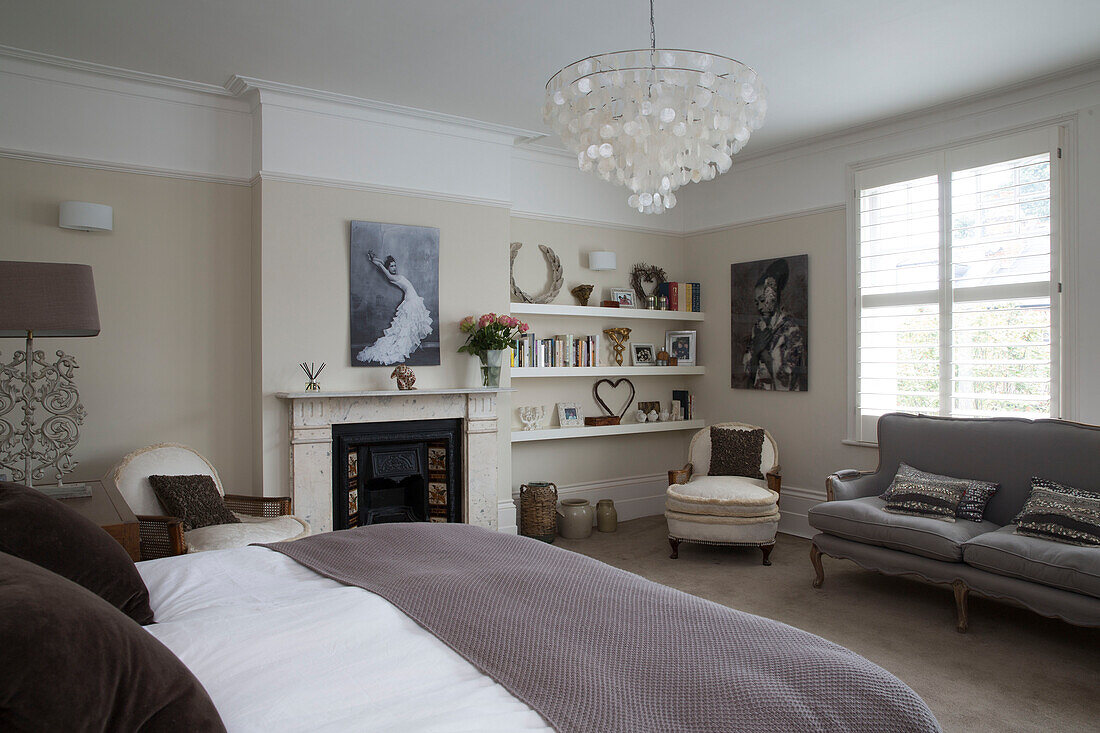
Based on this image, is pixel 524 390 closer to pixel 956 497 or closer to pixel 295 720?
pixel 956 497

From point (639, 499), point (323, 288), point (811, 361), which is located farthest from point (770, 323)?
point (323, 288)

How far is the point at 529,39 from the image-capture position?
364cm

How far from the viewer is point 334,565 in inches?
84.7

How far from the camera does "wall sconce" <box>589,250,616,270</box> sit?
19.2 feet

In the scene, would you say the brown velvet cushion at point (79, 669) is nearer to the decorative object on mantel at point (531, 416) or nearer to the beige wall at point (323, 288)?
the beige wall at point (323, 288)

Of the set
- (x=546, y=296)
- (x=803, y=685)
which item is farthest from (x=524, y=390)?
(x=803, y=685)

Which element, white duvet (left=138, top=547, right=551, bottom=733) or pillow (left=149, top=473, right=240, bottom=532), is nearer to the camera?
white duvet (left=138, top=547, right=551, bottom=733)

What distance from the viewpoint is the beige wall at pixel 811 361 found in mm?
5254

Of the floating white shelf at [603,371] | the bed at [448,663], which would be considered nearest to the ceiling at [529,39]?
the floating white shelf at [603,371]

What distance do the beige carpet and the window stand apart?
123cm

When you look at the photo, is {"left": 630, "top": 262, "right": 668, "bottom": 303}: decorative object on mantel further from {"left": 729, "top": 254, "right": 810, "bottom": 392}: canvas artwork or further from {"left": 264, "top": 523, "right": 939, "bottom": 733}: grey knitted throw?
{"left": 264, "top": 523, "right": 939, "bottom": 733}: grey knitted throw

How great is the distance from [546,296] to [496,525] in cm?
183

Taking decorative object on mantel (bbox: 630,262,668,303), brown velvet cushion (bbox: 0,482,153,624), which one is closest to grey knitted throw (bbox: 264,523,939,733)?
brown velvet cushion (bbox: 0,482,153,624)

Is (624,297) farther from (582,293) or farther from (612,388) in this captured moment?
(612,388)
